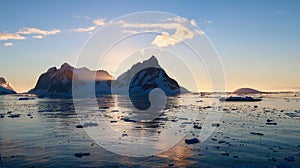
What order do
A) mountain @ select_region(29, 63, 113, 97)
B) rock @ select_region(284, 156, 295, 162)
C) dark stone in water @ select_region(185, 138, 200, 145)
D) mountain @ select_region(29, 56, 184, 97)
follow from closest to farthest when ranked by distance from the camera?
rock @ select_region(284, 156, 295, 162), dark stone in water @ select_region(185, 138, 200, 145), mountain @ select_region(29, 56, 184, 97), mountain @ select_region(29, 63, 113, 97)

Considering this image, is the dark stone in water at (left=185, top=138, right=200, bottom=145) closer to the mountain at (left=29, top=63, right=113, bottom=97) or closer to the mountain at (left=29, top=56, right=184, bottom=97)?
the mountain at (left=29, top=56, right=184, bottom=97)

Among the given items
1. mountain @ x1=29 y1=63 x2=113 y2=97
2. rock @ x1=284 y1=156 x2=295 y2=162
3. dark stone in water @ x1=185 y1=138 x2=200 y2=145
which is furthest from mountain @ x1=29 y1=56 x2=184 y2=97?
rock @ x1=284 y1=156 x2=295 y2=162

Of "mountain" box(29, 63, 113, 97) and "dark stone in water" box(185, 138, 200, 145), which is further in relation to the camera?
"mountain" box(29, 63, 113, 97)

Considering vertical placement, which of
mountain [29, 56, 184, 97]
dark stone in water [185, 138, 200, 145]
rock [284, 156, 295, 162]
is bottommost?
rock [284, 156, 295, 162]

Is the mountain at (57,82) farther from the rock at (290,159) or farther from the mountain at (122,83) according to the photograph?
the rock at (290,159)

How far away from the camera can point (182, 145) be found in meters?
17.3

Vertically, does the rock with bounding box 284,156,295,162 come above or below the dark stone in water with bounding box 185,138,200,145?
below

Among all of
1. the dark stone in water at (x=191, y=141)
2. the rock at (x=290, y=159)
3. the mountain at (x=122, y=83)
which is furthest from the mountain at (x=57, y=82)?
the rock at (x=290, y=159)

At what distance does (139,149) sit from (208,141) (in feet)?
16.7

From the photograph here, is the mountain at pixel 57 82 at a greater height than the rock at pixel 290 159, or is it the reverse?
the mountain at pixel 57 82

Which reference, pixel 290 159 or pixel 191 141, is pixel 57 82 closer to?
pixel 191 141

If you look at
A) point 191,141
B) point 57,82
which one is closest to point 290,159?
point 191,141

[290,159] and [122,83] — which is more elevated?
[122,83]

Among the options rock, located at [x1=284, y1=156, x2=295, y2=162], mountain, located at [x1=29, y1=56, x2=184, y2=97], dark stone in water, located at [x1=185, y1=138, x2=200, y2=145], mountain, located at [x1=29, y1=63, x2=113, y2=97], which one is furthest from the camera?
mountain, located at [x1=29, y1=63, x2=113, y2=97]
